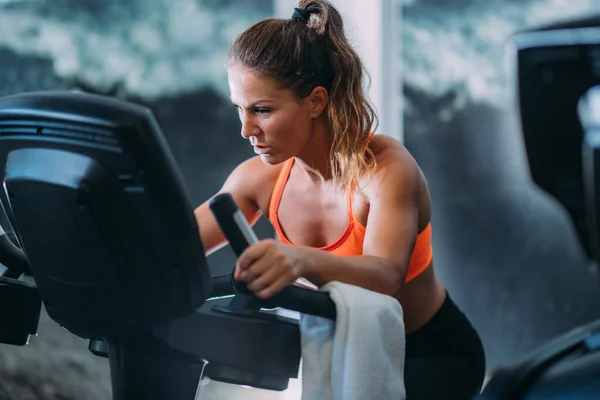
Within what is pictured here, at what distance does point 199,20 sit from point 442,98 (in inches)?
31.6

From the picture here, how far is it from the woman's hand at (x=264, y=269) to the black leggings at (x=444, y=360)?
52 cm

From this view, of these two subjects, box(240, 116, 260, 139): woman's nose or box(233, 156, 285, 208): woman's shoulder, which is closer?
box(240, 116, 260, 139): woman's nose

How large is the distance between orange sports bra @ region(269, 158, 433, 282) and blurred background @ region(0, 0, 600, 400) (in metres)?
0.82

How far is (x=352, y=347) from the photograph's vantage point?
1270 millimetres

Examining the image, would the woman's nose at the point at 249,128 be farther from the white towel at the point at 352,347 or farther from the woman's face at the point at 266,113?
the white towel at the point at 352,347

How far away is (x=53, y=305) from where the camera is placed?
4.26 ft

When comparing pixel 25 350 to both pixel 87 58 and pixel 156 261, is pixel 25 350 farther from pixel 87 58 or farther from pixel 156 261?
pixel 156 261

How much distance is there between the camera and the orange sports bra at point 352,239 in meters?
1.70

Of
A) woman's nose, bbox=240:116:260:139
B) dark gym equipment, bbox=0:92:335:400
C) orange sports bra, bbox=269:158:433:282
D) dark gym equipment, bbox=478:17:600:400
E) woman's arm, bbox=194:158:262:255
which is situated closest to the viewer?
dark gym equipment, bbox=478:17:600:400

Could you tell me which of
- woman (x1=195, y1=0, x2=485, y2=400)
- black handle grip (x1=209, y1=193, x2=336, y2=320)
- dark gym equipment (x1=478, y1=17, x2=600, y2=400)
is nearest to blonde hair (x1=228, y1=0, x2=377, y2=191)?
woman (x1=195, y1=0, x2=485, y2=400)

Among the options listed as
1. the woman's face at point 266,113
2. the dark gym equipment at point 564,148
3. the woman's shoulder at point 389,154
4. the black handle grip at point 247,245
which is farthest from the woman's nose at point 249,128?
the dark gym equipment at point 564,148

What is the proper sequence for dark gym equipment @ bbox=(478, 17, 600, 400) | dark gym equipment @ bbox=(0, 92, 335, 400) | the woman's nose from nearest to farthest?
dark gym equipment @ bbox=(478, 17, 600, 400)
dark gym equipment @ bbox=(0, 92, 335, 400)
the woman's nose

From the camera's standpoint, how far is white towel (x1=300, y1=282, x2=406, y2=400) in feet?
4.15

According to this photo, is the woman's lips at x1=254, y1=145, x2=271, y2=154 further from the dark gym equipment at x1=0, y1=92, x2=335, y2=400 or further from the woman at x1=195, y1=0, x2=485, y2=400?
the dark gym equipment at x1=0, y1=92, x2=335, y2=400
